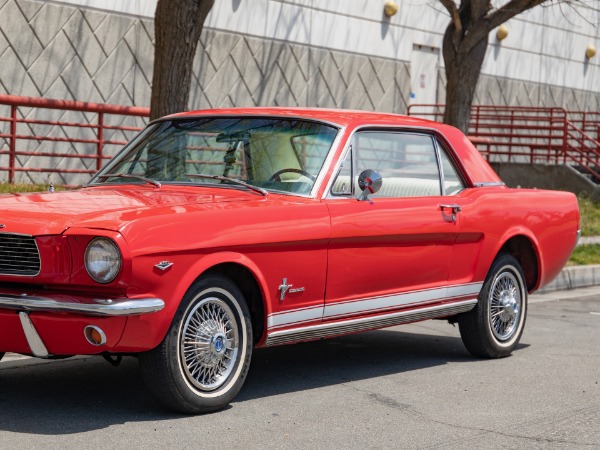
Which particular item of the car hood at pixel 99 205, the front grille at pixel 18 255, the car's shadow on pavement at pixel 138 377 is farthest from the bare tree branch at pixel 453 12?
the front grille at pixel 18 255

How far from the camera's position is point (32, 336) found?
564cm

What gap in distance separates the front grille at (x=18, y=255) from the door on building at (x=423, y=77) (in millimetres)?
19555

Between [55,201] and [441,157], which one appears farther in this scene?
[441,157]

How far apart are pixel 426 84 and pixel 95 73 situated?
371 inches

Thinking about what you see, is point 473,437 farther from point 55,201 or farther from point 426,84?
point 426,84

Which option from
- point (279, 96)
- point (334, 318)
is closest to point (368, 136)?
point (334, 318)

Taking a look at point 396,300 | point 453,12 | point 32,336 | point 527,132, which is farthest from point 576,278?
point 527,132

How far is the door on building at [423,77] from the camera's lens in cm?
2508

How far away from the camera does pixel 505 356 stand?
8312mm

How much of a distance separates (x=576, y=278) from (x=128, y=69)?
846cm

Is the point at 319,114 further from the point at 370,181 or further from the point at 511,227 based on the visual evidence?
the point at 511,227

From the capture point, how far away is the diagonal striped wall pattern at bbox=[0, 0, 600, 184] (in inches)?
675

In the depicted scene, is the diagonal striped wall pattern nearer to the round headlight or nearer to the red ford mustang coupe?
the red ford mustang coupe

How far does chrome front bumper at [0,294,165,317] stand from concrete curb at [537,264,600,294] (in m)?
8.13
